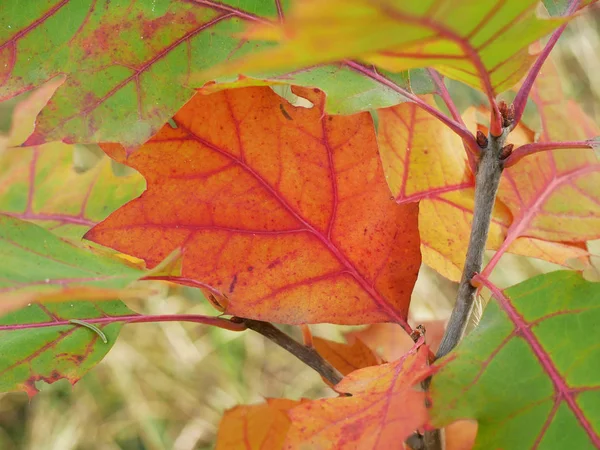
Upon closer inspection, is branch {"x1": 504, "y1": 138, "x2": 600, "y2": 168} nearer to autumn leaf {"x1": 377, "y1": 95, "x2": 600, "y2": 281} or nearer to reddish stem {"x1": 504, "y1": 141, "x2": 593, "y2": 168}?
reddish stem {"x1": 504, "y1": 141, "x2": 593, "y2": 168}

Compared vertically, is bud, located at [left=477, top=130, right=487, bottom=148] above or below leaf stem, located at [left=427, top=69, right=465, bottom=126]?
below

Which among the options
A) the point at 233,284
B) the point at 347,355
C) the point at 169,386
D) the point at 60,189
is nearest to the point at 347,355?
the point at 347,355

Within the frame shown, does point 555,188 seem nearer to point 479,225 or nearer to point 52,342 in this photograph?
point 479,225

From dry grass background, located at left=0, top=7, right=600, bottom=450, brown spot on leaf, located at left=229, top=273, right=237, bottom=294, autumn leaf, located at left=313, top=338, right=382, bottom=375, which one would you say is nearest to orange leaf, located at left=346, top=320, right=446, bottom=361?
autumn leaf, located at left=313, top=338, right=382, bottom=375

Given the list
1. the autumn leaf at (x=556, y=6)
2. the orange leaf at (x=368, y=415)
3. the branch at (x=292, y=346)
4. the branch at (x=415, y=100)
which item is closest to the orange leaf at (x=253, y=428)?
the branch at (x=292, y=346)

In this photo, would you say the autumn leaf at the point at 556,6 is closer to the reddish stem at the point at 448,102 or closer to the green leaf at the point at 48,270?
the reddish stem at the point at 448,102

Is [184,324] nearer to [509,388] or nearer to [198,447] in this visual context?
[198,447]
